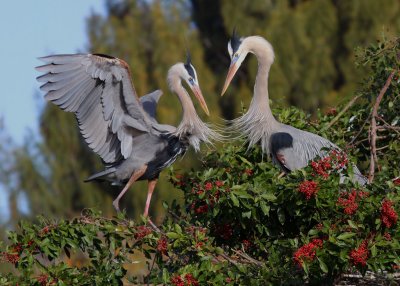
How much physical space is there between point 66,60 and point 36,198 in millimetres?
10579

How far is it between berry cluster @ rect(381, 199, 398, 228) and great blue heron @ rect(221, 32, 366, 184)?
1877 mm

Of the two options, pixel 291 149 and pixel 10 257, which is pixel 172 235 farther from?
pixel 291 149

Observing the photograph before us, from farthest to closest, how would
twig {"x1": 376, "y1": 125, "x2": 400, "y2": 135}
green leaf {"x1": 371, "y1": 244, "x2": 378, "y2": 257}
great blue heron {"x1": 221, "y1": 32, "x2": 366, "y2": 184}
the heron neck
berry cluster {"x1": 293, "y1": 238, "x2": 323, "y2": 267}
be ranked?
the heron neck → great blue heron {"x1": 221, "y1": 32, "x2": 366, "y2": 184} → twig {"x1": 376, "y1": 125, "x2": 400, "y2": 135} → berry cluster {"x1": 293, "y1": 238, "x2": 323, "y2": 267} → green leaf {"x1": 371, "y1": 244, "x2": 378, "y2": 257}

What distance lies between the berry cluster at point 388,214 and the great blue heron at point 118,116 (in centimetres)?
291

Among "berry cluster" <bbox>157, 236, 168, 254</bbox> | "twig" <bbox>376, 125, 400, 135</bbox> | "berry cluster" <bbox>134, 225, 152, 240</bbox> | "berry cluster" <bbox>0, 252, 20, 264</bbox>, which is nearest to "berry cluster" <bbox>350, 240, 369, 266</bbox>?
"berry cluster" <bbox>157, 236, 168, 254</bbox>

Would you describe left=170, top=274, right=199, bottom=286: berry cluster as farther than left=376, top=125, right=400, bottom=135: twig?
No

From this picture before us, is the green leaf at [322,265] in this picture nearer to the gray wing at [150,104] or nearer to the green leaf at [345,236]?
the green leaf at [345,236]

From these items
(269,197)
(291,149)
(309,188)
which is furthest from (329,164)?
(291,149)

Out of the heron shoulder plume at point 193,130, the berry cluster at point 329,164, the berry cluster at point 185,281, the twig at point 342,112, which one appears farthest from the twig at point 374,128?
the heron shoulder plume at point 193,130

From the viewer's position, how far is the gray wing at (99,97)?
22.5ft

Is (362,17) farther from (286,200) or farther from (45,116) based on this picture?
(286,200)

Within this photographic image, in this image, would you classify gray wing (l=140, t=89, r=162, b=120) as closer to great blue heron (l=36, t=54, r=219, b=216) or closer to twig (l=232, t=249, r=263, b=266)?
great blue heron (l=36, t=54, r=219, b=216)

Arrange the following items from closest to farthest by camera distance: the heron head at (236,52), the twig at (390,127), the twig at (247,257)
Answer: the twig at (247,257), the twig at (390,127), the heron head at (236,52)

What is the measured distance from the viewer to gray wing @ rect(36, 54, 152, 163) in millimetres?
6855
